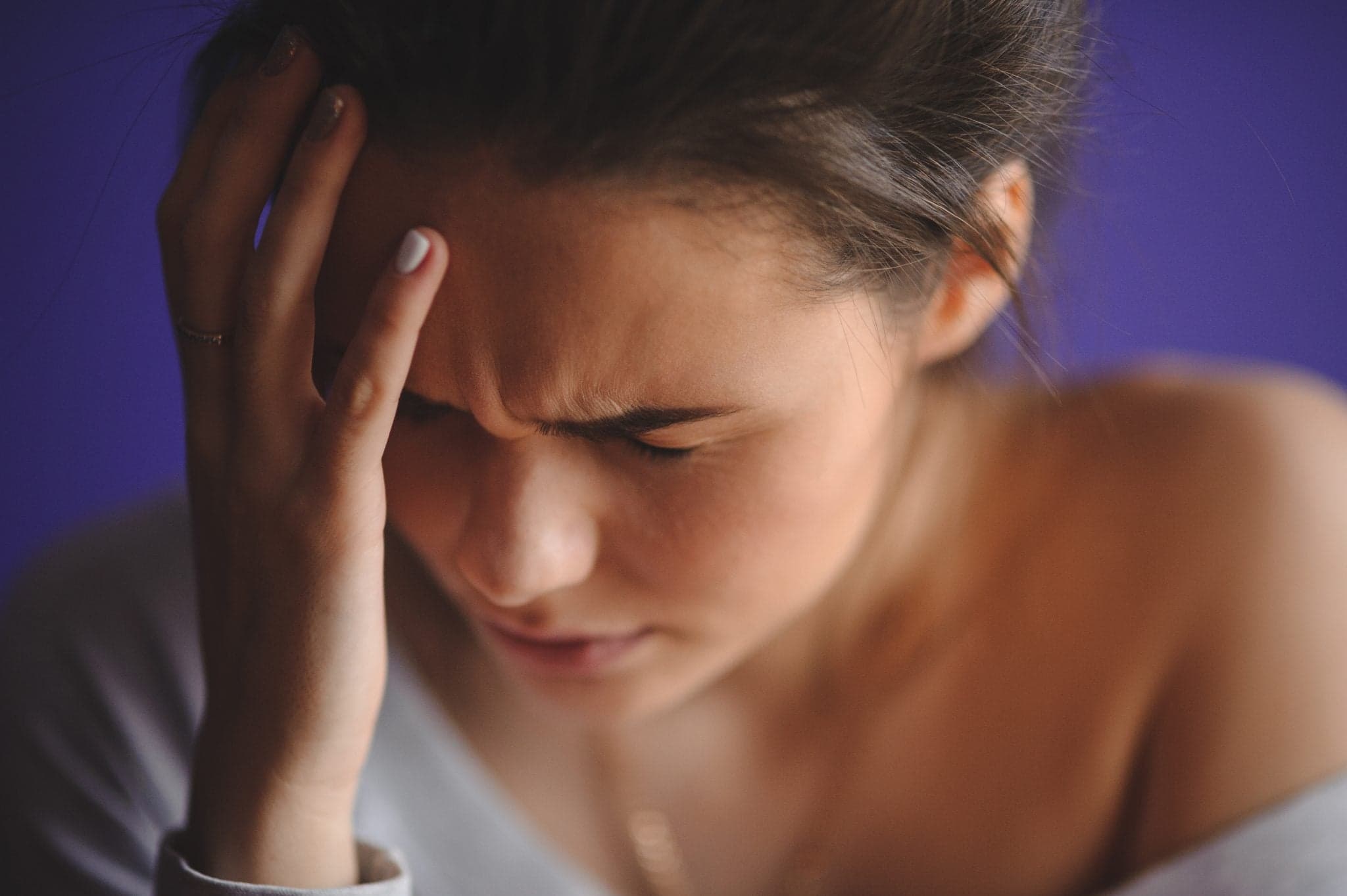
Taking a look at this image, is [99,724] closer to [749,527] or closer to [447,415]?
[447,415]

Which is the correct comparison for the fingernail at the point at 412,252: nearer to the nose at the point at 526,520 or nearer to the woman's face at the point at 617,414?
the woman's face at the point at 617,414

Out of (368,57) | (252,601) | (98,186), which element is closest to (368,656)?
(252,601)

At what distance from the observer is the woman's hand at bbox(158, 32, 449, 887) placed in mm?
665

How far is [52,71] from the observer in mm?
1365

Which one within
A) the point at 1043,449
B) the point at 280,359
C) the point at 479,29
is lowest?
the point at 1043,449

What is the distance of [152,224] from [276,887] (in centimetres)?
100

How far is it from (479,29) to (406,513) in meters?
0.34

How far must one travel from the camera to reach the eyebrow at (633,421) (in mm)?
656

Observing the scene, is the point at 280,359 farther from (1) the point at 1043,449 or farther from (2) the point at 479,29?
(1) the point at 1043,449

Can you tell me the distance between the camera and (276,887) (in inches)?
31.7

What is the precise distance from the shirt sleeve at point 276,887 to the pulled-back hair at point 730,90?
1.74 ft

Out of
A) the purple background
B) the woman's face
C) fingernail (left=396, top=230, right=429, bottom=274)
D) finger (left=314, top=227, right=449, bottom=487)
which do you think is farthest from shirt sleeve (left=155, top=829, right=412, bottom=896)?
the purple background

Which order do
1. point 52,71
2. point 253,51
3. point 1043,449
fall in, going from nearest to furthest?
point 253,51, point 1043,449, point 52,71

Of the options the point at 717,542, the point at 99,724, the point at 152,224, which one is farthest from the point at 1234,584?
the point at 152,224
